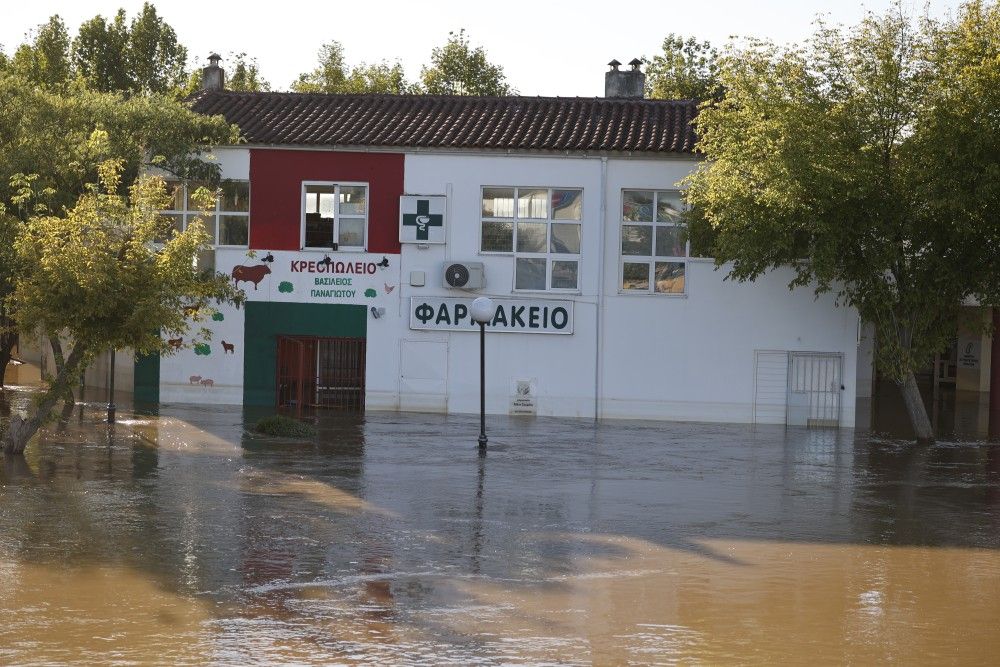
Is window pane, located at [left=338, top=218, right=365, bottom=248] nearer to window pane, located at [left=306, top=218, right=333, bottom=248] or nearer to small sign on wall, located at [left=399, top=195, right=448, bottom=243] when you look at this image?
window pane, located at [left=306, top=218, right=333, bottom=248]

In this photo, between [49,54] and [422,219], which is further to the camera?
[49,54]

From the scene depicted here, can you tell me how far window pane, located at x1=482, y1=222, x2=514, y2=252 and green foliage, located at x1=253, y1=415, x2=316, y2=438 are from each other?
7.09 meters

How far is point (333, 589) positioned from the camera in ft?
35.7

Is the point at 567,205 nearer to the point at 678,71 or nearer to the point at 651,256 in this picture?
the point at 651,256

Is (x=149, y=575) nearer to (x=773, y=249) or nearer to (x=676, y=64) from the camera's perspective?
(x=773, y=249)

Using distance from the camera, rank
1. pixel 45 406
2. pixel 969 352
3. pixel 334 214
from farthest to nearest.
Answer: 1. pixel 969 352
2. pixel 334 214
3. pixel 45 406

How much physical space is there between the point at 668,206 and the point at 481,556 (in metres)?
17.3

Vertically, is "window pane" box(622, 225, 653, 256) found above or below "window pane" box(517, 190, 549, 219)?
below

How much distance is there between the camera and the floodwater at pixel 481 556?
30.7 feet

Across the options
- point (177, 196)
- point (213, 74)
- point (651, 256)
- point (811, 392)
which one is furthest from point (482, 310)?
point (213, 74)

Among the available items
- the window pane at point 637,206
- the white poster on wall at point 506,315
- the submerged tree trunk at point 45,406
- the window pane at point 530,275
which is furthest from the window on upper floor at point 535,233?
the submerged tree trunk at point 45,406

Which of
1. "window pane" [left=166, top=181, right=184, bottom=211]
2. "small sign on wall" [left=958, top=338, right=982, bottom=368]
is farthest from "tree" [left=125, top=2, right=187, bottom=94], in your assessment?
"small sign on wall" [left=958, top=338, right=982, bottom=368]

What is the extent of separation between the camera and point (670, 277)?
28.8 meters

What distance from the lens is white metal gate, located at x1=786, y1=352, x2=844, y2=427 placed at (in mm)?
28688
